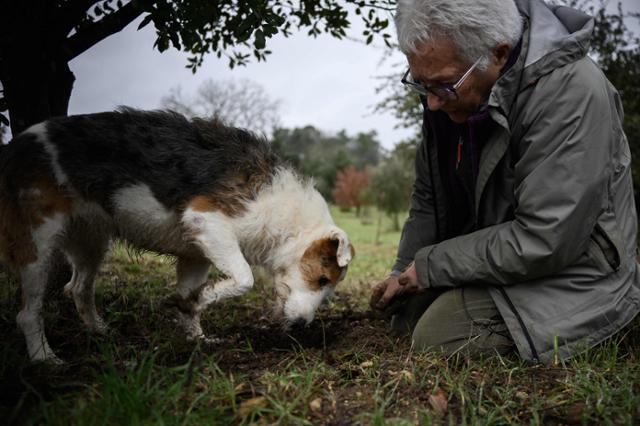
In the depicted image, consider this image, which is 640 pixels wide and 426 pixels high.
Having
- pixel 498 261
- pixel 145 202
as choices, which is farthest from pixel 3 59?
pixel 498 261

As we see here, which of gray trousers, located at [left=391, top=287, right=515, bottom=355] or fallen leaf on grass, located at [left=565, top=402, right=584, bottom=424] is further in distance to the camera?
gray trousers, located at [left=391, top=287, right=515, bottom=355]

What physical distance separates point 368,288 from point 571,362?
4.01 metres

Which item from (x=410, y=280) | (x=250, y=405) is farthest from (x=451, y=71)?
(x=250, y=405)

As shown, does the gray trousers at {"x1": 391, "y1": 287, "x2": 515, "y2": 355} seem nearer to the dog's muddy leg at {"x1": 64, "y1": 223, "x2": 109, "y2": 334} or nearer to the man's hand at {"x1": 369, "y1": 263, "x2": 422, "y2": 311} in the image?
the man's hand at {"x1": 369, "y1": 263, "x2": 422, "y2": 311}

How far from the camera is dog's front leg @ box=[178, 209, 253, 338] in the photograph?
148 inches

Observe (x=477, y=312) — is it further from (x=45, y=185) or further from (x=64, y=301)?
(x=64, y=301)

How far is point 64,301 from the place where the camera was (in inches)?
189

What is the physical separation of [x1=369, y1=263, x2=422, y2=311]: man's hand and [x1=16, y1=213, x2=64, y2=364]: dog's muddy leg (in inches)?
95.4

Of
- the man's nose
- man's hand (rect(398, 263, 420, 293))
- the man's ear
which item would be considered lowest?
man's hand (rect(398, 263, 420, 293))

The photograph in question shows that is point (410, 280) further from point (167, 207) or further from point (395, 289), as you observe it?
point (167, 207)

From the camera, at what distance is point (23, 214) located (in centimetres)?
364

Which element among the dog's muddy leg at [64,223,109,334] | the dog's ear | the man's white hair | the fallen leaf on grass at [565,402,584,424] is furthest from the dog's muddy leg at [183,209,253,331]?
the fallen leaf on grass at [565,402,584,424]

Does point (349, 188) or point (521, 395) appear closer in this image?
point (521, 395)

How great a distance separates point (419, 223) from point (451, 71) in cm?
160
